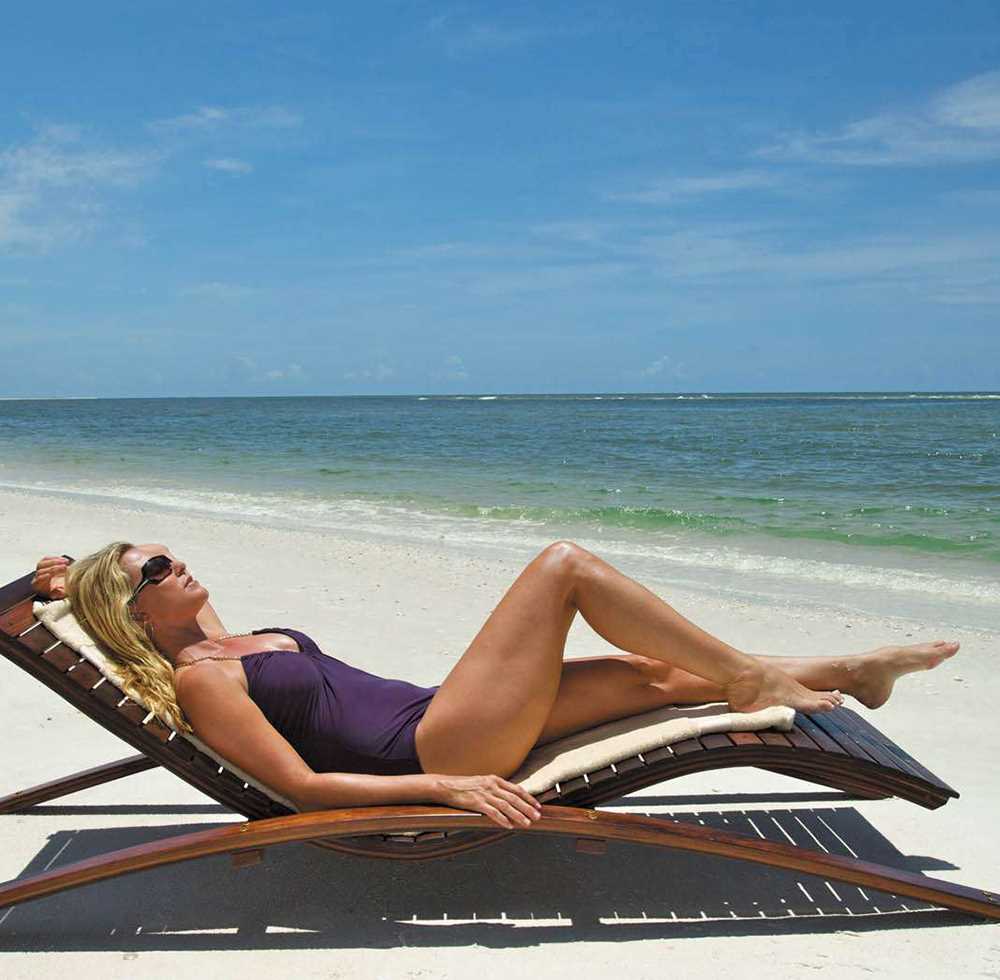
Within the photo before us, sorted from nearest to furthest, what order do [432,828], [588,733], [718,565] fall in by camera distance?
[432,828] → [588,733] → [718,565]

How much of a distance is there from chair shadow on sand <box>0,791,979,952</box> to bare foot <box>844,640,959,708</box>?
60 cm

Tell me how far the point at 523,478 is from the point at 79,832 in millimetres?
16477

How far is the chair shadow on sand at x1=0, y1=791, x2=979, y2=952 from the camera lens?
288 centimetres

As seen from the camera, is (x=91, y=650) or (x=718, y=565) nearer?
(x=91, y=650)

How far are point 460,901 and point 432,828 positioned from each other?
0.54 meters

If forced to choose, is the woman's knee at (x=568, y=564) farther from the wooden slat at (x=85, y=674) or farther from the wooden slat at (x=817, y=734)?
the wooden slat at (x=85, y=674)

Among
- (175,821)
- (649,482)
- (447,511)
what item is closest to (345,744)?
(175,821)

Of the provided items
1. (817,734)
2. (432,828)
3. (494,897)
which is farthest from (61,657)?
(817,734)

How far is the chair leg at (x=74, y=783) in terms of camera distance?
358cm

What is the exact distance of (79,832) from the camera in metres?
3.59

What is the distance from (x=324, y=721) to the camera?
2.98m

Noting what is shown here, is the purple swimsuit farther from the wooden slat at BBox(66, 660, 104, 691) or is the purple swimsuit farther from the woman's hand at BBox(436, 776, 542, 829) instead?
the wooden slat at BBox(66, 660, 104, 691)

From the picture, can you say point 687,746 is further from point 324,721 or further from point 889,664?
point 324,721

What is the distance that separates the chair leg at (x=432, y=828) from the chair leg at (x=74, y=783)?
82 centimetres
